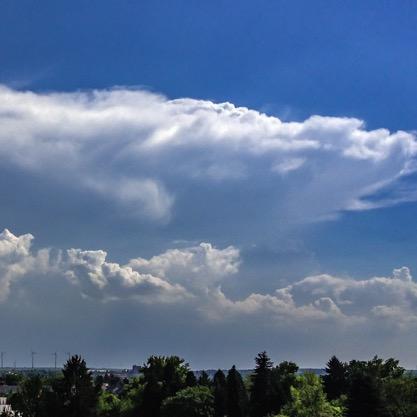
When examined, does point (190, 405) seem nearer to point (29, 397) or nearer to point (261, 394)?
point (261, 394)

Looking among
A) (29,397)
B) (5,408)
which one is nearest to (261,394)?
(29,397)

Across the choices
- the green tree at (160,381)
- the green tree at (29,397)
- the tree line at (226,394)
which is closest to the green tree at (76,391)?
the tree line at (226,394)

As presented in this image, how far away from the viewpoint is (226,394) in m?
91.7

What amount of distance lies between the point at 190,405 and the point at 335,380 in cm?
4092

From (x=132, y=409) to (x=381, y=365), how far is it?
44.7 meters

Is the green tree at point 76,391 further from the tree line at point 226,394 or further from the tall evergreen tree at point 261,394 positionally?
the tall evergreen tree at point 261,394

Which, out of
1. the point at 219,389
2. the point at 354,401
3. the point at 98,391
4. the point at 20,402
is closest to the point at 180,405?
the point at 219,389

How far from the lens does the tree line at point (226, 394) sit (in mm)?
61906

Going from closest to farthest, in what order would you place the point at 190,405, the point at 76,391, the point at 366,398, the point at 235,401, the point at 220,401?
the point at 76,391, the point at 366,398, the point at 235,401, the point at 220,401, the point at 190,405

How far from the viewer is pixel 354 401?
76.4 m

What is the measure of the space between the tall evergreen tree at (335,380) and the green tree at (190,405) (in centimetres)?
3532

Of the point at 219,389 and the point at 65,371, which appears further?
the point at 219,389

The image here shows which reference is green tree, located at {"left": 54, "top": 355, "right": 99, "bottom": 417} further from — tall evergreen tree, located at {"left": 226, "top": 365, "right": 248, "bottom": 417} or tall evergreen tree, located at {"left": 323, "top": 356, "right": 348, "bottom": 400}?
tall evergreen tree, located at {"left": 323, "top": 356, "right": 348, "bottom": 400}

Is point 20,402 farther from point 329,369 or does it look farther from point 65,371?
point 329,369
